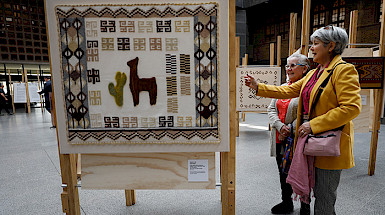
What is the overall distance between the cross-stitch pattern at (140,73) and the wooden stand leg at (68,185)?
7.2 inches

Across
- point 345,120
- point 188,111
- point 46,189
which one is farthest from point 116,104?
point 46,189

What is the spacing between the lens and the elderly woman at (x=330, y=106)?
1147 millimetres

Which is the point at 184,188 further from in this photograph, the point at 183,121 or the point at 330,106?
the point at 330,106

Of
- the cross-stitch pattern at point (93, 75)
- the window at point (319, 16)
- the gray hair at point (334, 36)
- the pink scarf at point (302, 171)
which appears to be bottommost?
the pink scarf at point (302, 171)

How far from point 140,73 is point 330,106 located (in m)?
1.09

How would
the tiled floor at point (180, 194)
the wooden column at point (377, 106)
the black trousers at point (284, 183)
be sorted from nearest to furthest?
the black trousers at point (284, 183) < the tiled floor at point (180, 194) < the wooden column at point (377, 106)

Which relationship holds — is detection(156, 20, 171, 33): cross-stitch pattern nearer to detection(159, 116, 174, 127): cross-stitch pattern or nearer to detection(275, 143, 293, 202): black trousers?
detection(159, 116, 174, 127): cross-stitch pattern

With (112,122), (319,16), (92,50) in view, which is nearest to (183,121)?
(112,122)

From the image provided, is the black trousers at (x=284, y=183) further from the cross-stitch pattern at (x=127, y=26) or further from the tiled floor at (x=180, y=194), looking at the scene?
the cross-stitch pattern at (x=127, y=26)

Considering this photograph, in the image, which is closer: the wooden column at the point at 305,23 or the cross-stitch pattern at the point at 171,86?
the cross-stitch pattern at the point at 171,86

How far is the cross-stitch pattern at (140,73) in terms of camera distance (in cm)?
113

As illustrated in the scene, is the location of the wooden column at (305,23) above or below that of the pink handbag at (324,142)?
above

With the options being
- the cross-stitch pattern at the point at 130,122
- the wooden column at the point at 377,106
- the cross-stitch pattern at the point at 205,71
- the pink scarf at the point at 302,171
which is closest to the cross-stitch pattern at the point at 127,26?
the cross-stitch pattern at the point at 205,71

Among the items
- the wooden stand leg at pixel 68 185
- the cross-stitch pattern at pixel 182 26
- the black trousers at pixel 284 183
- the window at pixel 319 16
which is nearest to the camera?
the cross-stitch pattern at pixel 182 26
